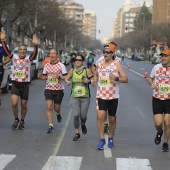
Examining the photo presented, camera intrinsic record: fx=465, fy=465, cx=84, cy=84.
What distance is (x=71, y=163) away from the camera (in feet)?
24.2

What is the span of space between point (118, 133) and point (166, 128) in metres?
2.02

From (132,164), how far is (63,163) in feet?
3.59

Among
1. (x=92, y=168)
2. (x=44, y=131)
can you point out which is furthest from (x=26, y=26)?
(x=92, y=168)

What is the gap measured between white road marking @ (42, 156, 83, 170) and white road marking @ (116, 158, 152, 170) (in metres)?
0.64

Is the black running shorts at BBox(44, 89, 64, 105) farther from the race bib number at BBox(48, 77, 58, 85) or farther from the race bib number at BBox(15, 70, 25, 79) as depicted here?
the race bib number at BBox(15, 70, 25, 79)

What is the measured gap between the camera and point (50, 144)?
352 inches

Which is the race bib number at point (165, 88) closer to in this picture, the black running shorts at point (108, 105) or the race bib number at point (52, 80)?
the black running shorts at point (108, 105)

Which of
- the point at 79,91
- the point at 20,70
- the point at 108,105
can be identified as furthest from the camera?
the point at 20,70

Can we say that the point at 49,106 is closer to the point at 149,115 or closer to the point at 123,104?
the point at 149,115

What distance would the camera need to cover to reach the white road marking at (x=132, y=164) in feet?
23.5

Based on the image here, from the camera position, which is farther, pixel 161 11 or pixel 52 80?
pixel 161 11

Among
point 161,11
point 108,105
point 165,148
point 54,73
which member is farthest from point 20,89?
point 161,11

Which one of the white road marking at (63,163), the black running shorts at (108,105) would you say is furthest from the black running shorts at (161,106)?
the white road marking at (63,163)

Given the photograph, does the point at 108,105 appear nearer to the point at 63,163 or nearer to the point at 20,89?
the point at 63,163
